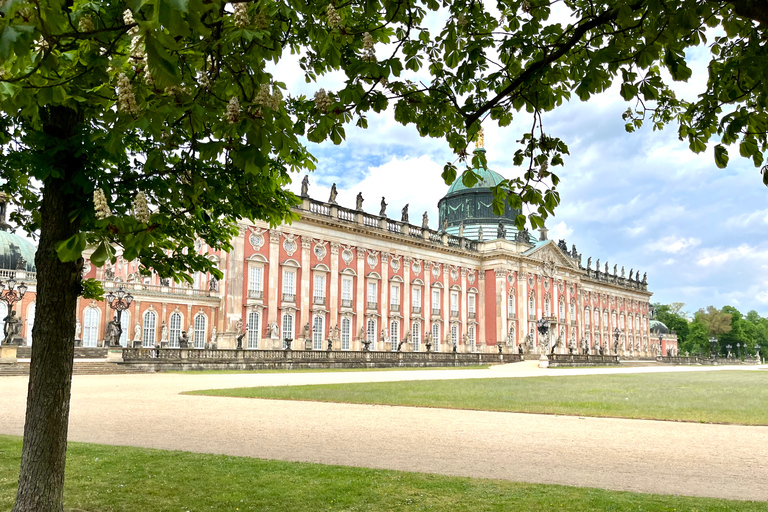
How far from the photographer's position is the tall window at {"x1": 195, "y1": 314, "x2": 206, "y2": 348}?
38219 millimetres

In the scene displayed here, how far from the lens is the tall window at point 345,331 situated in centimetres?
4384

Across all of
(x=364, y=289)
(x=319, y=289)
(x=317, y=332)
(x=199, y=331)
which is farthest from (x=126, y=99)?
(x=364, y=289)

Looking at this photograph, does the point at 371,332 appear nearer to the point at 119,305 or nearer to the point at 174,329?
the point at 174,329

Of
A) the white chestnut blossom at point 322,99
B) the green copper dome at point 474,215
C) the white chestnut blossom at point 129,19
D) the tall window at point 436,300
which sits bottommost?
the white chestnut blossom at point 322,99

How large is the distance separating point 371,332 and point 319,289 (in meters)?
5.99

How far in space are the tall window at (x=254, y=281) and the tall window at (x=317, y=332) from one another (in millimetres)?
5121

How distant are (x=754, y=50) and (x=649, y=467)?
5031mm

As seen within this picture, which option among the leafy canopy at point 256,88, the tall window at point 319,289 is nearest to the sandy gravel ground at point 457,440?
the leafy canopy at point 256,88

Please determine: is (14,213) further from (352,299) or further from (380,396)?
(352,299)

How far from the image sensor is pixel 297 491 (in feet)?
18.2

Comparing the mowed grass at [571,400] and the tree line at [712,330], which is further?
the tree line at [712,330]

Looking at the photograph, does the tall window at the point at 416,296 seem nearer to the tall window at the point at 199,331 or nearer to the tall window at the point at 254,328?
the tall window at the point at 254,328

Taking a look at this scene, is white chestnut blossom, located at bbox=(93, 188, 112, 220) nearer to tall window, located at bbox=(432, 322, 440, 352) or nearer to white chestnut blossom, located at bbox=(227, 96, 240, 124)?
white chestnut blossom, located at bbox=(227, 96, 240, 124)

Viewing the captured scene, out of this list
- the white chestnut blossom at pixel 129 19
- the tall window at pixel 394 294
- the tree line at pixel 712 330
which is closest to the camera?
the white chestnut blossom at pixel 129 19
